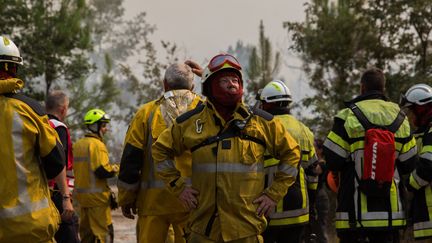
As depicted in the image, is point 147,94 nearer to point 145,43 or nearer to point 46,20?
point 145,43

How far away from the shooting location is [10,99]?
5016mm

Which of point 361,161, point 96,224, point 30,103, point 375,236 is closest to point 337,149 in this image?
point 361,161

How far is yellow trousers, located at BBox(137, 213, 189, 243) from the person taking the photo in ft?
19.8

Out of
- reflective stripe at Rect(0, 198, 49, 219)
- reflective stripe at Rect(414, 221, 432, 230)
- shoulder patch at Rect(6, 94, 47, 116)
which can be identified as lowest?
reflective stripe at Rect(414, 221, 432, 230)

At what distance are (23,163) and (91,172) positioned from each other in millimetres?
5290

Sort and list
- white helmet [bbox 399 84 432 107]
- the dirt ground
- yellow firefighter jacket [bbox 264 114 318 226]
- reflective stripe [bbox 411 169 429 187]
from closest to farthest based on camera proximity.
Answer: reflective stripe [bbox 411 169 429 187] < white helmet [bbox 399 84 432 107] < yellow firefighter jacket [bbox 264 114 318 226] < the dirt ground

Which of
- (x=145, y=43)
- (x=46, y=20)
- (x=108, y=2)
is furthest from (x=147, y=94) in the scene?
(x=108, y=2)

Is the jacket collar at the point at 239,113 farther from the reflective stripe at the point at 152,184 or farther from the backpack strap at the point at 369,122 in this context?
Result: the backpack strap at the point at 369,122

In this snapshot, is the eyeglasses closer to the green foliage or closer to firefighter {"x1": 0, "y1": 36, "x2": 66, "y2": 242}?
firefighter {"x1": 0, "y1": 36, "x2": 66, "y2": 242}

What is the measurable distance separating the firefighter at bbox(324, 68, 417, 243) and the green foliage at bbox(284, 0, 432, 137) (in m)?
9.81

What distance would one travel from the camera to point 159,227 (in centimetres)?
605

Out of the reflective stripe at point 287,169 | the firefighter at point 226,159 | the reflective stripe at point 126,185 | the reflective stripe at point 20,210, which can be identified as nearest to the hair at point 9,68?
the reflective stripe at point 20,210

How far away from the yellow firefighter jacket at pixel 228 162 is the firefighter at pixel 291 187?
1.86 m

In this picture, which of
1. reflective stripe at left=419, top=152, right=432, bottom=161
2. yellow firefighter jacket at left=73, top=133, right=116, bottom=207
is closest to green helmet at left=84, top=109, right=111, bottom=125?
yellow firefighter jacket at left=73, top=133, right=116, bottom=207
